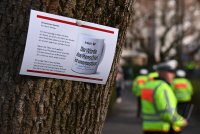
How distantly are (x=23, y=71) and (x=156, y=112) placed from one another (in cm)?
462

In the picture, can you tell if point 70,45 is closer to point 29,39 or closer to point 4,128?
point 29,39

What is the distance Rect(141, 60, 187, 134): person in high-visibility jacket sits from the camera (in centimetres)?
637

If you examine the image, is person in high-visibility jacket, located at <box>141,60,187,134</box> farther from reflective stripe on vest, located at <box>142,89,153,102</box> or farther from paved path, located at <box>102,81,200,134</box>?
paved path, located at <box>102,81,200,134</box>

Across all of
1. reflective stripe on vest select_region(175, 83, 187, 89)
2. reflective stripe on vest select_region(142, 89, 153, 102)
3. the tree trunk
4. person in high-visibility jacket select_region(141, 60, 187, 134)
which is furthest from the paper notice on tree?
reflective stripe on vest select_region(175, 83, 187, 89)

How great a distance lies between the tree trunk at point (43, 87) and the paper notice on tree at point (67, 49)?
4cm

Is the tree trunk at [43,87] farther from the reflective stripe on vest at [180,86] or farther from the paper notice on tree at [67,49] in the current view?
the reflective stripe on vest at [180,86]

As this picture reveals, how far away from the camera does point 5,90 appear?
7.18 ft

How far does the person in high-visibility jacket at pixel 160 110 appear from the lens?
6.37m

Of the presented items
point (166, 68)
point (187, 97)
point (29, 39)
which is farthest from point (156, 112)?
point (187, 97)

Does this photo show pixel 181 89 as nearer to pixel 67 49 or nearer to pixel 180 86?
pixel 180 86

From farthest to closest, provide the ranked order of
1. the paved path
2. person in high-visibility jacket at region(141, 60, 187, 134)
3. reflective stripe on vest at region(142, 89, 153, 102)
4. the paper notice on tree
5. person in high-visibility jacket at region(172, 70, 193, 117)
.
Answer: person in high-visibility jacket at region(172, 70, 193, 117), the paved path, reflective stripe on vest at region(142, 89, 153, 102), person in high-visibility jacket at region(141, 60, 187, 134), the paper notice on tree

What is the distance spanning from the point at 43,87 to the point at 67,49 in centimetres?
20

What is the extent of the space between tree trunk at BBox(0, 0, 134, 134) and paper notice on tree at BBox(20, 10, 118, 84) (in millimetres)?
39

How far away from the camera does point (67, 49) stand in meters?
2.13
